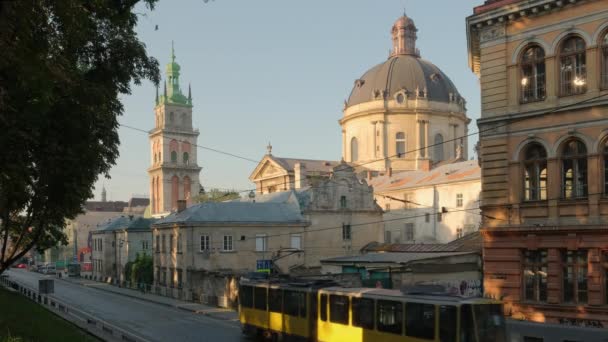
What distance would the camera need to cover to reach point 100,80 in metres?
23.5

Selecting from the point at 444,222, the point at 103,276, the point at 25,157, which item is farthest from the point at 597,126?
the point at 103,276

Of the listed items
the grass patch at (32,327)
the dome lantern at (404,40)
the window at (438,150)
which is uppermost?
the dome lantern at (404,40)

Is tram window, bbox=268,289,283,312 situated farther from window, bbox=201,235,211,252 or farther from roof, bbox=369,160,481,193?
roof, bbox=369,160,481,193

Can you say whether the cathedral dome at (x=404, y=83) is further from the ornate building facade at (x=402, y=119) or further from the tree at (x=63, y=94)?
the tree at (x=63, y=94)

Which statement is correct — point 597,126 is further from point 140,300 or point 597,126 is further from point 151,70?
point 140,300

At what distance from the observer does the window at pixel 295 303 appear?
27.3 m

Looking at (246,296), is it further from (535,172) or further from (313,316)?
(535,172)

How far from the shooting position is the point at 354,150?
107m

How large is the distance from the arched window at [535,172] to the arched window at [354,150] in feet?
255

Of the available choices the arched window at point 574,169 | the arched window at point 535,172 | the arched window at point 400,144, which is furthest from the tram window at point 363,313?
the arched window at point 400,144

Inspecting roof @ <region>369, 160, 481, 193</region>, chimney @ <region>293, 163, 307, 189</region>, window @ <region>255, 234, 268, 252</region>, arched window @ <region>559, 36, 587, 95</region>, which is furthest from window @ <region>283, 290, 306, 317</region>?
chimney @ <region>293, 163, 307, 189</region>

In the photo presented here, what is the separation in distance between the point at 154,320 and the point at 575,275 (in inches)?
980

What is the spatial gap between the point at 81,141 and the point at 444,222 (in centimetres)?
5791

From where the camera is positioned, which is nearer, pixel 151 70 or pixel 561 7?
pixel 151 70
